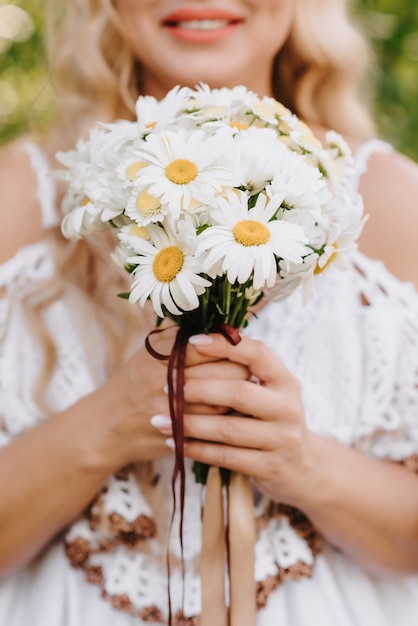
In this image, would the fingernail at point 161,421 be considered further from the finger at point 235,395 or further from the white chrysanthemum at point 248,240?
the white chrysanthemum at point 248,240

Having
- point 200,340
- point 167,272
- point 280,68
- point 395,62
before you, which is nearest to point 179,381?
point 200,340

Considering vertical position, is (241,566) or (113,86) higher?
(113,86)

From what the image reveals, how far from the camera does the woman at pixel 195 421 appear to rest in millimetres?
1328

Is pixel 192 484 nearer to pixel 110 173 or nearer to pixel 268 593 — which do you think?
pixel 268 593

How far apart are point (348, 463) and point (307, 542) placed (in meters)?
0.16

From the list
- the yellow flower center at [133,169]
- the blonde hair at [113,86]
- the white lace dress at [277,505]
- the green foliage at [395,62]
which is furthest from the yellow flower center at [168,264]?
the green foliage at [395,62]

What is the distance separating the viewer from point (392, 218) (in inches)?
60.4

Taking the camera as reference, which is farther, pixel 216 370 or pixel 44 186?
pixel 44 186

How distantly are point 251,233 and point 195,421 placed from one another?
0.37 metres

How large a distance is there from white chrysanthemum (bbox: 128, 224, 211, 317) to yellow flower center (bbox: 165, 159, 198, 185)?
0.06 meters

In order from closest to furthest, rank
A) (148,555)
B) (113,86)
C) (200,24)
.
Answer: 1. (148,555)
2. (200,24)
3. (113,86)

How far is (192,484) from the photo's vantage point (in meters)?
1.46

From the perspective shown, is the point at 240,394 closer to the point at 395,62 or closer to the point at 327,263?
the point at 327,263

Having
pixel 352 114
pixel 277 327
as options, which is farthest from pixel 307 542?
pixel 352 114
